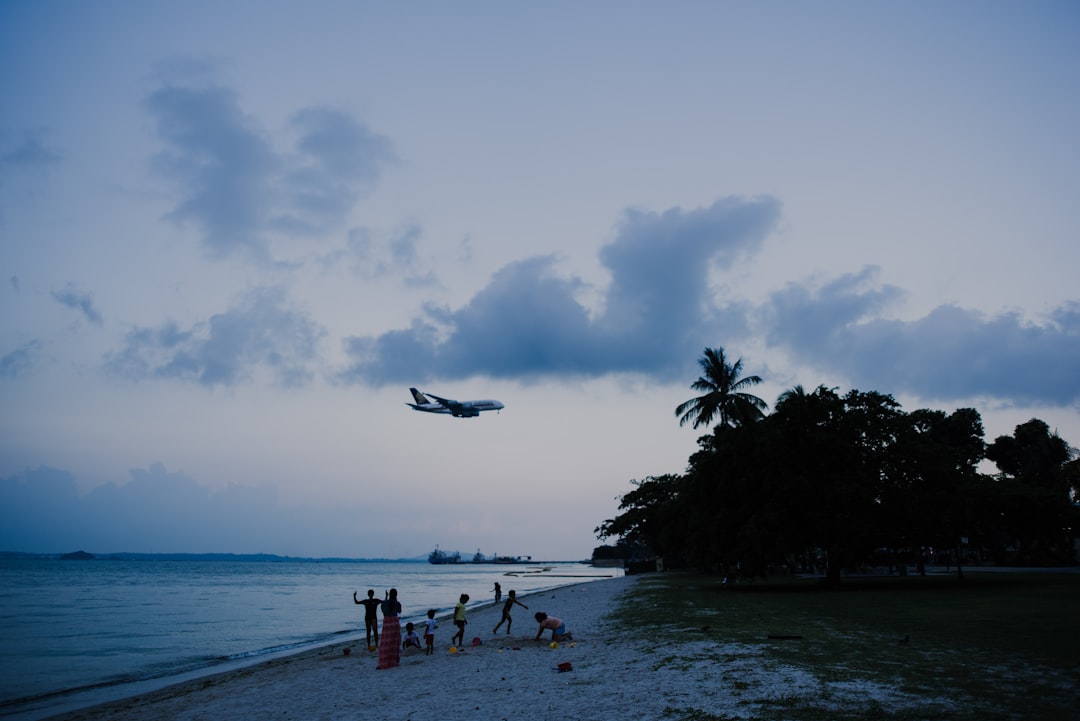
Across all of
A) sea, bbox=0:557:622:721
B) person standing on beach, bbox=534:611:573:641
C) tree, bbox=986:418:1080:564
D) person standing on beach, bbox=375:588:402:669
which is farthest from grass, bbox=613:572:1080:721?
sea, bbox=0:557:622:721

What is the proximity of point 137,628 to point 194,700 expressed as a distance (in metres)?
28.2

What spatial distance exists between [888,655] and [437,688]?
9.32 m

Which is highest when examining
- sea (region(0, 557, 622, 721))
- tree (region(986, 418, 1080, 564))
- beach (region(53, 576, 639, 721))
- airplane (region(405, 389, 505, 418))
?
airplane (region(405, 389, 505, 418))

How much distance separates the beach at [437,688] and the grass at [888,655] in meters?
1.46

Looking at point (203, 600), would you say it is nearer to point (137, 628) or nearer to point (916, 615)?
point (137, 628)

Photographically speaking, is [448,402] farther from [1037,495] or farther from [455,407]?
[1037,495]

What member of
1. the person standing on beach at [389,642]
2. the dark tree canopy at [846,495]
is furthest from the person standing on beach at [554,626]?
the dark tree canopy at [846,495]

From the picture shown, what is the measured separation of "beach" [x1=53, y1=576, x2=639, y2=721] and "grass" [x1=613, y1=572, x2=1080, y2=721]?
1456 millimetres

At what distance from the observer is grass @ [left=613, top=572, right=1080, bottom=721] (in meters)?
9.31

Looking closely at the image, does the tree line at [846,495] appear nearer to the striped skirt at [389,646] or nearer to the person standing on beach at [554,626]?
the person standing on beach at [554,626]

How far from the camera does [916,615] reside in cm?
2041

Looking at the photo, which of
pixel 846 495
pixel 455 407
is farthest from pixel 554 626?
pixel 455 407

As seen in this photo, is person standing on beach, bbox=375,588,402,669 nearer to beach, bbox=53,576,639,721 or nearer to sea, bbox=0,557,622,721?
beach, bbox=53,576,639,721

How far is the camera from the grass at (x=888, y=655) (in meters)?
→ 9.31
